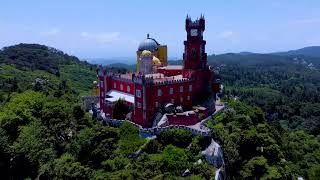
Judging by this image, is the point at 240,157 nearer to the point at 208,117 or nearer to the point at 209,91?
the point at 208,117

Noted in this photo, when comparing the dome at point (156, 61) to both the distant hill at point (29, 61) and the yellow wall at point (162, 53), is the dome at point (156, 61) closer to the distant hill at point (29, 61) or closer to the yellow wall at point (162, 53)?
the yellow wall at point (162, 53)

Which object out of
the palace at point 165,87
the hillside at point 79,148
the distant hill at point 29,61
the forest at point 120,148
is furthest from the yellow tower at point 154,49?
the distant hill at point 29,61

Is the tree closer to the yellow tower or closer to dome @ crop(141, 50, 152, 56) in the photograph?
dome @ crop(141, 50, 152, 56)

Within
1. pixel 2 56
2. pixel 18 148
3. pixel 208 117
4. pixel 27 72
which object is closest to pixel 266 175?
pixel 208 117

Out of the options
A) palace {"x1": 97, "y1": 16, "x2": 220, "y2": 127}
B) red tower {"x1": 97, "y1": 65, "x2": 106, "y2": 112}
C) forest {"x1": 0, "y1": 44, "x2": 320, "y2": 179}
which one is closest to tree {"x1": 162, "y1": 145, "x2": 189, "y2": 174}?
forest {"x1": 0, "y1": 44, "x2": 320, "y2": 179}

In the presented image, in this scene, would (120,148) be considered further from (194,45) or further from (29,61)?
(29,61)

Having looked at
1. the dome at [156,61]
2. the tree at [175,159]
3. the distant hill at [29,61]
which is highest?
the dome at [156,61]
